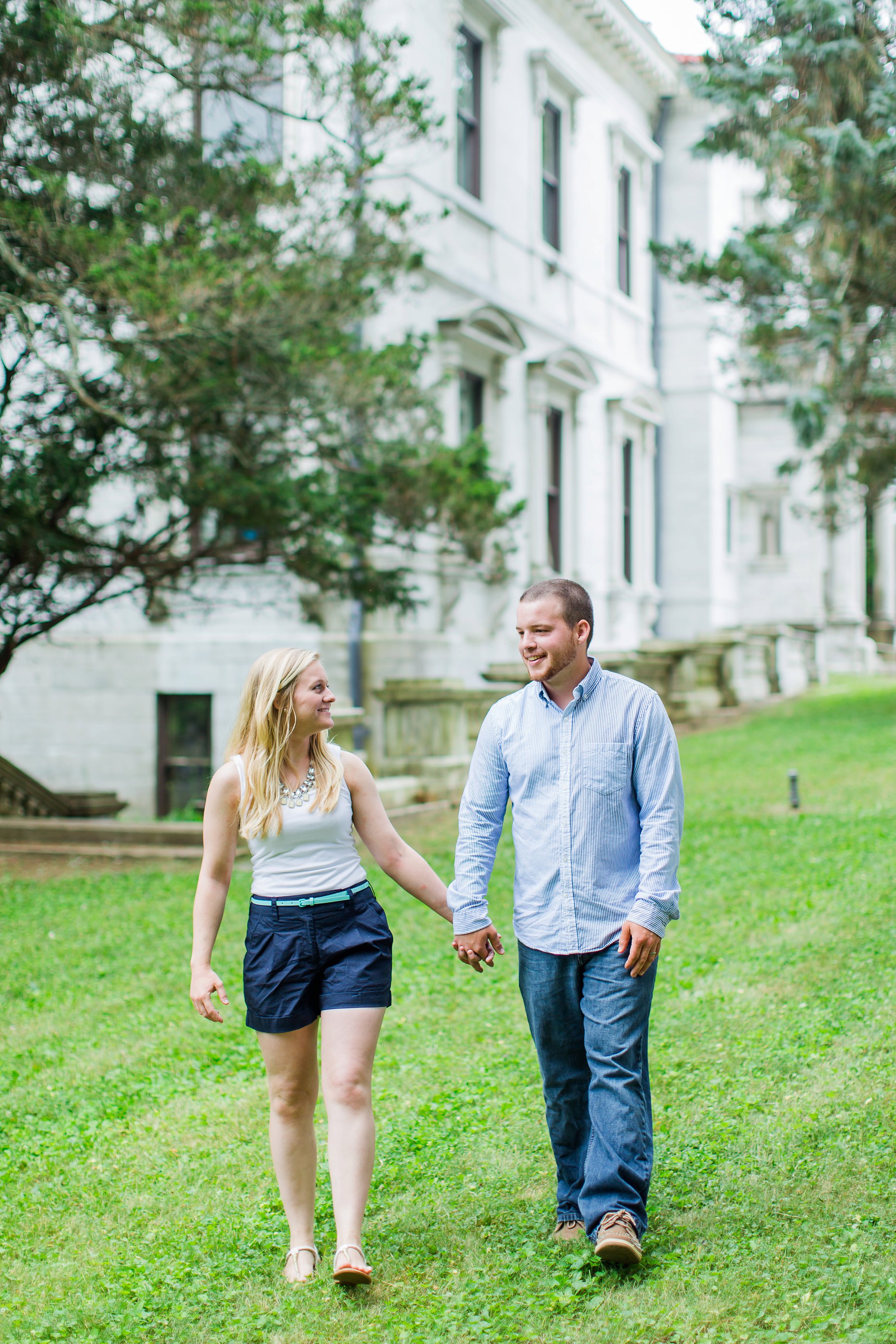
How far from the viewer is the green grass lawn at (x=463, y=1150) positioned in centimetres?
387

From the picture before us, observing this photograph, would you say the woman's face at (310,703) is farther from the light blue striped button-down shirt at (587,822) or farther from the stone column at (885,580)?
the stone column at (885,580)

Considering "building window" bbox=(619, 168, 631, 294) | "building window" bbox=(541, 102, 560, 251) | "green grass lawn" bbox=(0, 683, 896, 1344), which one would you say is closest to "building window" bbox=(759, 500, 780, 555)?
"building window" bbox=(619, 168, 631, 294)

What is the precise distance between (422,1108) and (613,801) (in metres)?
2.12

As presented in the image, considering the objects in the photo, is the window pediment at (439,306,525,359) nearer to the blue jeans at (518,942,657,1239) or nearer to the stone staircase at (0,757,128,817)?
the stone staircase at (0,757,128,817)

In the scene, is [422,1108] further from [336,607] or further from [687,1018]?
[336,607]

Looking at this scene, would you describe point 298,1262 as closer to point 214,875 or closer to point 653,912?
point 214,875

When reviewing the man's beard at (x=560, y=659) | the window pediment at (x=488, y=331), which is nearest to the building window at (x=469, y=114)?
the window pediment at (x=488, y=331)

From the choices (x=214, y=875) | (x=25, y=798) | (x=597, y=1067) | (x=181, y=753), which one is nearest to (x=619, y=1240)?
(x=597, y=1067)

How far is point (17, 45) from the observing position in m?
10.5

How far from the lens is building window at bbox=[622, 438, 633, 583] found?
2594 centimetres

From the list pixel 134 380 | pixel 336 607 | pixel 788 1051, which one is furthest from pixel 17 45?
pixel 788 1051

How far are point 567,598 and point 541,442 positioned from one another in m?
17.3

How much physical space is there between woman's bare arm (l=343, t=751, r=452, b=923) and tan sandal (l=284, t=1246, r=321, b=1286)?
1064 mm

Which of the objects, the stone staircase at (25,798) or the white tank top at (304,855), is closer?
the white tank top at (304,855)
